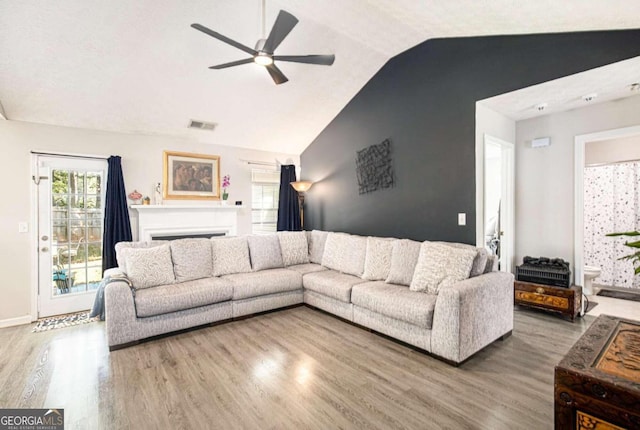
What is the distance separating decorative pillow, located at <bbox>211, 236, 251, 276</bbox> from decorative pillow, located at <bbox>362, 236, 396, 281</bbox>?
1.58 metres

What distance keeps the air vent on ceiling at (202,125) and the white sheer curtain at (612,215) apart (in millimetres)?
6157

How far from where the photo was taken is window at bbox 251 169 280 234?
230 inches

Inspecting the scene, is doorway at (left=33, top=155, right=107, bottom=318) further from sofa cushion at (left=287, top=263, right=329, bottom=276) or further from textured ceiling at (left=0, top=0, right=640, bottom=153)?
sofa cushion at (left=287, top=263, right=329, bottom=276)

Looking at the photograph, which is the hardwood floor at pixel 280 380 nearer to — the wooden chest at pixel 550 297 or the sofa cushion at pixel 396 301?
the wooden chest at pixel 550 297

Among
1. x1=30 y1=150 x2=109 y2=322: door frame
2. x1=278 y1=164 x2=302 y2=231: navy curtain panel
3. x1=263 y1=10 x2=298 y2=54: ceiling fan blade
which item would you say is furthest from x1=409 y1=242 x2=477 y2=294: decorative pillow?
x1=30 y1=150 x2=109 y2=322: door frame

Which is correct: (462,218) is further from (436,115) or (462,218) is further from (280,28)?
(280,28)

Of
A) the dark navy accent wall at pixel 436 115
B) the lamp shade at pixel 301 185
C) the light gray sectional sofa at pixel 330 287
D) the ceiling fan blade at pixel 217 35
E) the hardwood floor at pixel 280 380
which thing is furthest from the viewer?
the lamp shade at pixel 301 185

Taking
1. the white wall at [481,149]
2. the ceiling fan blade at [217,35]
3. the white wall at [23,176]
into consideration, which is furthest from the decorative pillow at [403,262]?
the white wall at [23,176]

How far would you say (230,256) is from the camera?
4172 millimetres

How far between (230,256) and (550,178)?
4289mm

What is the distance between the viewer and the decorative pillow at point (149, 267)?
11.2 feet

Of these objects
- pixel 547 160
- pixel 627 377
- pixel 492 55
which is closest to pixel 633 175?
pixel 547 160

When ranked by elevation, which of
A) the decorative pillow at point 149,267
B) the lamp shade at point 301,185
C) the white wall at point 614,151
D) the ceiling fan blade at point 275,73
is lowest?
the decorative pillow at point 149,267

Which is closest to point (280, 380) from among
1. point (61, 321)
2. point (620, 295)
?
point (61, 321)
